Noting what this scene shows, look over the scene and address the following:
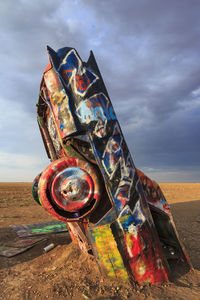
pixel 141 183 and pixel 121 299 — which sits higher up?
pixel 141 183

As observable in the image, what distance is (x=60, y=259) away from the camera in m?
4.65

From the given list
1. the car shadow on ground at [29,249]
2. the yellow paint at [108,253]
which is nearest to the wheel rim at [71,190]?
the yellow paint at [108,253]

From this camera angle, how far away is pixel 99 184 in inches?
149

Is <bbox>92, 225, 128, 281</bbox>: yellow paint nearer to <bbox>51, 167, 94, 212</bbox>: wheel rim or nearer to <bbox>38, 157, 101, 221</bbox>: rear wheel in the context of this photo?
Answer: <bbox>38, 157, 101, 221</bbox>: rear wheel

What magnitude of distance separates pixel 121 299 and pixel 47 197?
200 centimetres

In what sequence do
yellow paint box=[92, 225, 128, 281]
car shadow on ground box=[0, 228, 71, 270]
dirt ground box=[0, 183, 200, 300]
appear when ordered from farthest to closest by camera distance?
car shadow on ground box=[0, 228, 71, 270] → yellow paint box=[92, 225, 128, 281] → dirt ground box=[0, 183, 200, 300]

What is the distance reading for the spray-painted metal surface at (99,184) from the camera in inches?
142

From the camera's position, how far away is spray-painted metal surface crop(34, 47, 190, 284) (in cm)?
361

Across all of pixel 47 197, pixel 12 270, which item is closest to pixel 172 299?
pixel 47 197

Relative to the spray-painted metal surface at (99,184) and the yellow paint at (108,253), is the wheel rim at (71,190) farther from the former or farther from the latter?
the yellow paint at (108,253)

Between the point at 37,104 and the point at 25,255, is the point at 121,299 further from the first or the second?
the point at 37,104

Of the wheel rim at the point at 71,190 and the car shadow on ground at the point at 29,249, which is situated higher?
the wheel rim at the point at 71,190

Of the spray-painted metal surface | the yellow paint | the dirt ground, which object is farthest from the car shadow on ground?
the yellow paint

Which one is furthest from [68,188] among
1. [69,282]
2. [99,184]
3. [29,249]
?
[29,249]
